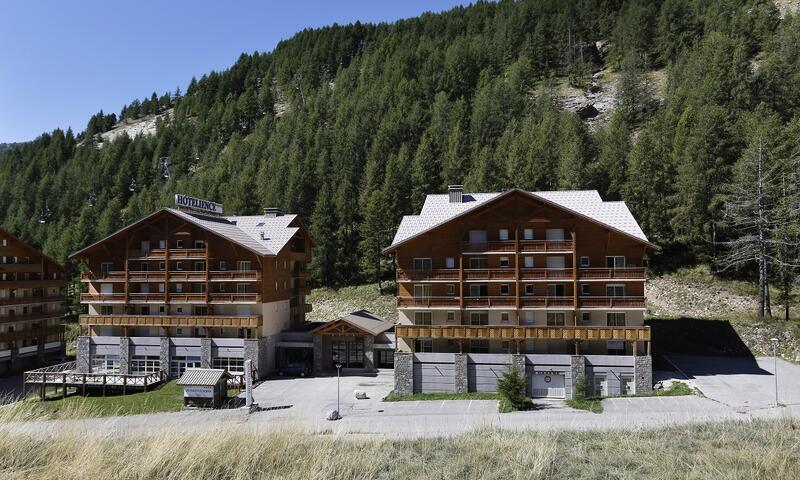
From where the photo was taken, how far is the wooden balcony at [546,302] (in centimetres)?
3916

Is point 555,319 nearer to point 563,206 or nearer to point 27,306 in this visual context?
point 563,206

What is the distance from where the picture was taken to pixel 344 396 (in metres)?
38.9

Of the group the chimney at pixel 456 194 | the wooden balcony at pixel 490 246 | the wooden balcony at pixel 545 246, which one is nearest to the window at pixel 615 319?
the wooden balcony at pixel 545 246

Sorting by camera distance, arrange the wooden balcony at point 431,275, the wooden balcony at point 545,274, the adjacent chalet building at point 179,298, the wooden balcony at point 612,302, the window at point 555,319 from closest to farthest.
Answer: the wooden balcony at point 612,302 < the wooden balcony at point 545,274 < the window at point 555,319 < the wooden balcony at point 431,275 < the adjacent chalet building at point 179,298

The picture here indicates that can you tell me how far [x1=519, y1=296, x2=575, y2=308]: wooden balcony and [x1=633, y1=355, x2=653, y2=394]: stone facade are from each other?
5907 millimetres

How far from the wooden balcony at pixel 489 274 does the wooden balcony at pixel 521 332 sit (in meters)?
3.79

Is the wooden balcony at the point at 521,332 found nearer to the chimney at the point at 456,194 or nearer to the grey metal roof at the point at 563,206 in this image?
the grey metal roof at the point at 563,206

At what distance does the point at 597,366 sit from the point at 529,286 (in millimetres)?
7487

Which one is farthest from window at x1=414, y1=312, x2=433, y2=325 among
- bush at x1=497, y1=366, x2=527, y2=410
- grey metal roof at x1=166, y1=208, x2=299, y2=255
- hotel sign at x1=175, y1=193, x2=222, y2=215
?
hotel sign at x1=175, y1=193, x2=222, y2=215

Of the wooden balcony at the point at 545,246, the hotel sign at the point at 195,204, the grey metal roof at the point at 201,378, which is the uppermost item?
the hotel sign at the point at 195,204

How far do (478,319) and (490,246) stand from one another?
19.2 ft

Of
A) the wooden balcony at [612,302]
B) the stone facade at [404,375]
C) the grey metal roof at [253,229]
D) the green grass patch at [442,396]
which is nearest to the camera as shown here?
the green grass patch at [442,396]

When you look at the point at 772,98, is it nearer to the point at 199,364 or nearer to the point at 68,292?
the point at 199,364

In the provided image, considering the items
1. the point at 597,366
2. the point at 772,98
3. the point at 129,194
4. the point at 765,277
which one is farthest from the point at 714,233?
the point at 129,194
